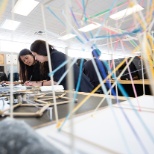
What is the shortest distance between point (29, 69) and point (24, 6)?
205cm

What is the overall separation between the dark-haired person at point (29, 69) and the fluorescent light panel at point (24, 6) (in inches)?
70.5

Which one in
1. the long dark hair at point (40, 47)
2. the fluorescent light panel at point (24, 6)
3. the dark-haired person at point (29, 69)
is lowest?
the dark-haired person at point (29, 69)

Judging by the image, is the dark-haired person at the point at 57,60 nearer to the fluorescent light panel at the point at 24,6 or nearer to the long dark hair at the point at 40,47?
the long dark hair at the point at 40,47

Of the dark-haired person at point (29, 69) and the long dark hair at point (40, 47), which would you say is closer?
the long dark hair at point (40, 47)

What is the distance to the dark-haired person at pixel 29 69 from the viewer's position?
1.77 meters

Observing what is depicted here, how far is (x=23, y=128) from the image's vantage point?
250 millimetres

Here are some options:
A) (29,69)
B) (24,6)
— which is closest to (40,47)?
(29,69)

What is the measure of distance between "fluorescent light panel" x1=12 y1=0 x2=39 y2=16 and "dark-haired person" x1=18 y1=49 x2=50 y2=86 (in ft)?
5.88

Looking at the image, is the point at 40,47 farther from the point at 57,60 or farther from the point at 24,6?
the point at 24,6

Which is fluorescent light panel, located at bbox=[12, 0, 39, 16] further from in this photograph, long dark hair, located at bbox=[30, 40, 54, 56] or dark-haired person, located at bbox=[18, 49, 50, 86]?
long dark hair, located at bbox=[30, 40, 54, 56]

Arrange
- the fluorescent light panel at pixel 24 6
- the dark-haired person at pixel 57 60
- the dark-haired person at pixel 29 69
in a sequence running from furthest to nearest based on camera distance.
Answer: the fluorescent light panel at pixel 24 6 → the dark-haired person at pixel 29 69 → the dark-haired person at pixel 57 60

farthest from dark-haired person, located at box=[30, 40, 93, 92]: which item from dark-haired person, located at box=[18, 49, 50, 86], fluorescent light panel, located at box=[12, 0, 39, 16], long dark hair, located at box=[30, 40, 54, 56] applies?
fluorescent light panel, located at box=[12, 0, 39, 16]

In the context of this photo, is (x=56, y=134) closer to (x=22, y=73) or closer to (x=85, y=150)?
(x=85, y=150)

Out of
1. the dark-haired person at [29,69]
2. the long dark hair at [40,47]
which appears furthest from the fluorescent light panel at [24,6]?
the long dark hair at [40,47]
